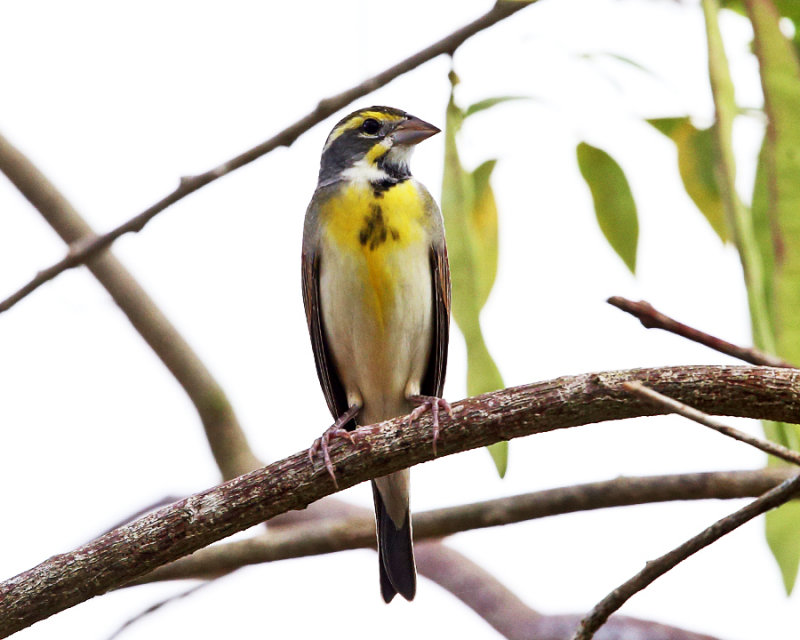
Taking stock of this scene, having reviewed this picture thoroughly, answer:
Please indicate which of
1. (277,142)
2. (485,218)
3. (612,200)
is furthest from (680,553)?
(485,218)

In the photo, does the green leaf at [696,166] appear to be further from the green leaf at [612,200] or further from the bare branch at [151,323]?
the bare branch at [151,323]

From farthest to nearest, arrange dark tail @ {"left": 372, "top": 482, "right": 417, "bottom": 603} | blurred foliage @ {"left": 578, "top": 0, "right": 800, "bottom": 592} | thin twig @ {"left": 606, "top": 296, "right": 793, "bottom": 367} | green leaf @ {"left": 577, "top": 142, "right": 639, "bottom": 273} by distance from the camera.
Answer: dark tail @ {"left": 372, "top": 482, "right": 417, "bottom": 603}, green leaf @ {"left": 577, "top": 142, "right": 639, "bottom": 273}, blurred foliage @ {"left": 578, "top": 0, "right": 800, "bottom": 592}, thin twig @ {"left": 606, "top": 296, "right": 793, "bottom": 367}

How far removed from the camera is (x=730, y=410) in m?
2.93

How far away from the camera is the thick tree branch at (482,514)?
13.2 feet

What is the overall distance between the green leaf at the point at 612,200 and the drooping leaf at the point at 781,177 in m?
0.79

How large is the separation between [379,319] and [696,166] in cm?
161

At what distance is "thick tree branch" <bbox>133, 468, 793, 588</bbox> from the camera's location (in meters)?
4.02

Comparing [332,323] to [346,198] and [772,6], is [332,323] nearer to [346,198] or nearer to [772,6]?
[346,198]

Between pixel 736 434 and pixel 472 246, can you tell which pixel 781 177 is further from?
pixel 472 246

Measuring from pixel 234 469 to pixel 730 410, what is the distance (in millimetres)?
2987

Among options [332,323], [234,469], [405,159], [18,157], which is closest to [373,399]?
[332,323]

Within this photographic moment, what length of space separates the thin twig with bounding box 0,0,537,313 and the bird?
134cm

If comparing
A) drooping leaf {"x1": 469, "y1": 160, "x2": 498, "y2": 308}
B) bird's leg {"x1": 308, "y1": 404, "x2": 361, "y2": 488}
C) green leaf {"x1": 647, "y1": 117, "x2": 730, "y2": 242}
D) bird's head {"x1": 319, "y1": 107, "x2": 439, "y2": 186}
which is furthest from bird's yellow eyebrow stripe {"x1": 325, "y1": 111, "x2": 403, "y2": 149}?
bird's leg {"x1": 308, "y1": 404, "x2": 361, "y2": 488}

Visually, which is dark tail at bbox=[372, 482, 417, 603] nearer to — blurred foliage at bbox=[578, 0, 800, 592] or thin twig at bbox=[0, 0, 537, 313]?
blurred foliage at bbox=[578, 0, 800, 592]
